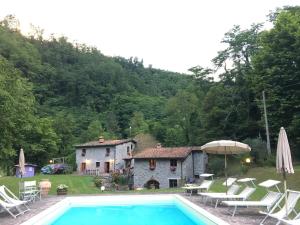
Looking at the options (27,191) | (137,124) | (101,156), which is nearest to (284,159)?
(27,191)

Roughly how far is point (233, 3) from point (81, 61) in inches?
2292

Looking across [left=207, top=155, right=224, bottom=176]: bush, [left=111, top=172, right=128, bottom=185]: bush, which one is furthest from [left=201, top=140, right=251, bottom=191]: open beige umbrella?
[left=111, top=172, right=128, bottom=185]: bush

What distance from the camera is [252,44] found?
41375mm

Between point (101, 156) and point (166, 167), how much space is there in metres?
11.0

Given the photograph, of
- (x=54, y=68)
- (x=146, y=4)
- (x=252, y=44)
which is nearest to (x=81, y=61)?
(x=54, y=68)

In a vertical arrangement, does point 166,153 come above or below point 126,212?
above

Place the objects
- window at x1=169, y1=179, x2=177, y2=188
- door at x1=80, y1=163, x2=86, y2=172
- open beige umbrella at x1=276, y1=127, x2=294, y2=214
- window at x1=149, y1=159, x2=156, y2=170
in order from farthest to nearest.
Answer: door at x1=80, y1=163, x2=86, y2=172 < window at x1=149, y1=159, x2=156, y2=170 < window at x1=169, y1=179, x2=177, y2=188 < open beige umbrella at x1=276, y1=127, x2=294, y2=214

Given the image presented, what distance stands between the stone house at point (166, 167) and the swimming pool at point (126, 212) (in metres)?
21.8

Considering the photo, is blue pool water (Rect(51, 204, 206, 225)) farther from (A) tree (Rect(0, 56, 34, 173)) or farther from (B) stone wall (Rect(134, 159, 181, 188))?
(B) stone wall (Rect(134, 159, 181, 188))

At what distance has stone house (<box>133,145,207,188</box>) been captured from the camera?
130 ft

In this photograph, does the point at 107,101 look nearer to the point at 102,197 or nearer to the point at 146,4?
the point at 146,4

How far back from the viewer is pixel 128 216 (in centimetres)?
1407

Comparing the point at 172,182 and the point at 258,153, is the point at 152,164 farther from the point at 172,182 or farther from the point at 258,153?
the point at 258,153

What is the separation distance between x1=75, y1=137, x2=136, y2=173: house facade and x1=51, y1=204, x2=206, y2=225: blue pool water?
30.9m
